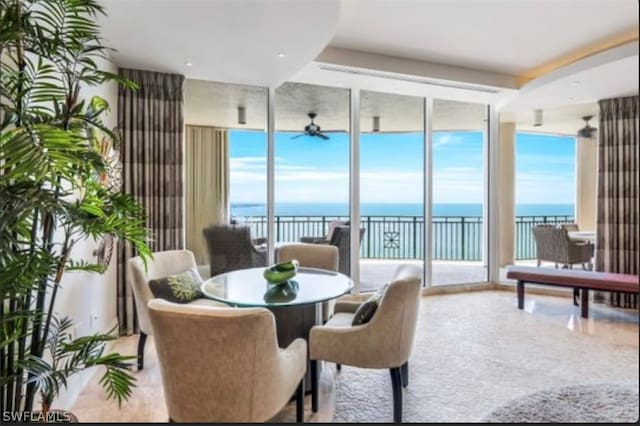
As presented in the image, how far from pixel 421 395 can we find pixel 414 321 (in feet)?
1.92

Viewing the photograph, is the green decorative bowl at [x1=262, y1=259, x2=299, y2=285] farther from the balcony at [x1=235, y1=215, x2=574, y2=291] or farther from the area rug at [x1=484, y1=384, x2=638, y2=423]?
the balcony at [x1=235, y1=215, x2=574, y2=291]

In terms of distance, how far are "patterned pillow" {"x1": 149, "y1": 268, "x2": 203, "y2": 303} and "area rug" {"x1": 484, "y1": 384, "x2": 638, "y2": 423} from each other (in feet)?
7.02

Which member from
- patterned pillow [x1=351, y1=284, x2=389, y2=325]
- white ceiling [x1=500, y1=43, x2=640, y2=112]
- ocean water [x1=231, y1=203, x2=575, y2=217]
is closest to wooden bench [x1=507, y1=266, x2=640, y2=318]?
ocean water [x1=231, y1=203, x2=575, y2=217]

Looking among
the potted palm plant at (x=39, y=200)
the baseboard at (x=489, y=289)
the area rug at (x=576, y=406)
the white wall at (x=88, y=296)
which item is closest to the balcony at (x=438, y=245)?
the baseboard at (x=489, y=289)

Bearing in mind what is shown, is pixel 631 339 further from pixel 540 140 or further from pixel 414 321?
pixel 540 140

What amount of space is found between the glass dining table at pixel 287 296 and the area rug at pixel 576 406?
118 cm

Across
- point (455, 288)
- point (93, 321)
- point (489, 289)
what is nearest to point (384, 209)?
point (455, 288)

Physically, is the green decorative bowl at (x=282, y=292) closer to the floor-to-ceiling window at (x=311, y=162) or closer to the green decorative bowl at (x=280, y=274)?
the green decorative bowl at (x=280, y=274)

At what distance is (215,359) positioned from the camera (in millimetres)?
1625

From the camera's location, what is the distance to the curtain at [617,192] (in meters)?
4.46

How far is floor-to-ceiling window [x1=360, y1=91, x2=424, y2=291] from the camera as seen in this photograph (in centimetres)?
502

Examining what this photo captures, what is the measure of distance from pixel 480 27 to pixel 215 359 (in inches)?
134

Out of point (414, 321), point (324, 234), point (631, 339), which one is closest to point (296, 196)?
point (324, 234)

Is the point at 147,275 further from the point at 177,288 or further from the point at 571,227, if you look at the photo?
the point at 571,227
